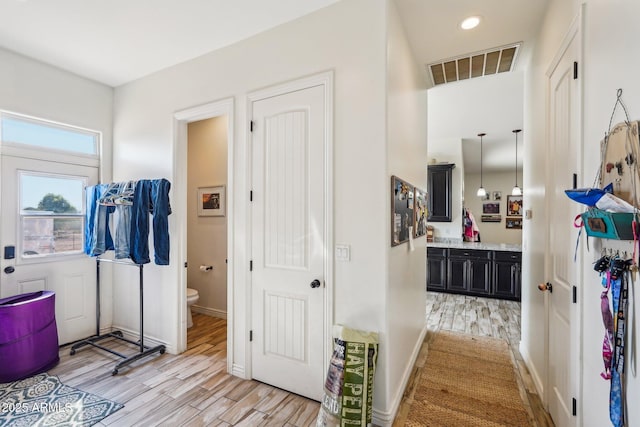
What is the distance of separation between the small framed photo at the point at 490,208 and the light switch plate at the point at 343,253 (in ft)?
26.9

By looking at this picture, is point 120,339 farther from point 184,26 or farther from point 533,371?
point 533,371

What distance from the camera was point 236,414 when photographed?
201 cm

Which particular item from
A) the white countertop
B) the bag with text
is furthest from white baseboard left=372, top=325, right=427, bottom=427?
the white countertop

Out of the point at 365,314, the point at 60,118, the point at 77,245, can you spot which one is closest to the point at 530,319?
the point at 365,314

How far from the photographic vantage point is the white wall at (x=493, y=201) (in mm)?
8461

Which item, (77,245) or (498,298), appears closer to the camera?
(77,245)

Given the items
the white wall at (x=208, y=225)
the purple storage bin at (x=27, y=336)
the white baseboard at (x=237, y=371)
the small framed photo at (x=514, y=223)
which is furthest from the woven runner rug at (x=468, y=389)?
the small framed photo at (x=514, y=223)

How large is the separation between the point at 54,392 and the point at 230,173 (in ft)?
7.18

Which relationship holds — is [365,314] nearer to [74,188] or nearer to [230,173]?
[230,173]

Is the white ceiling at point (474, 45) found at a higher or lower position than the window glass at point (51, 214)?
higher

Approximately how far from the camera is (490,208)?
28.3 ft

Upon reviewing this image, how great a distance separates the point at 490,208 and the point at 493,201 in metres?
0.23

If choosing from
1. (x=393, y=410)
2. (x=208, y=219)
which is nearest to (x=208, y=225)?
(x=208, y=219)

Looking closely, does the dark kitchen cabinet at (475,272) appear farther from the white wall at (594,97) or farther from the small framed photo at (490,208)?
the small framed photo at (490,208)
